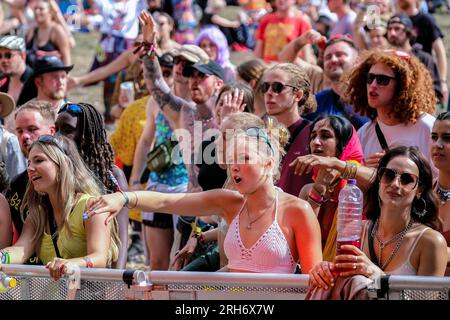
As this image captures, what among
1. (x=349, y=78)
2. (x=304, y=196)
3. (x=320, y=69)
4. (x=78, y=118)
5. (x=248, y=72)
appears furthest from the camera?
(x=320, y=69)

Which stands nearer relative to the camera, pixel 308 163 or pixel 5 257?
pixel 308 163

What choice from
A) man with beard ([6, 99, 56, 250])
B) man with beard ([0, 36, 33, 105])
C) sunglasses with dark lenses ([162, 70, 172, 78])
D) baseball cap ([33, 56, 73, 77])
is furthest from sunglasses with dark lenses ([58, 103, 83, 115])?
man with beard ([0, 36, 33, 105])

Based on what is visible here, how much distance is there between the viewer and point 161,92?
7305mm

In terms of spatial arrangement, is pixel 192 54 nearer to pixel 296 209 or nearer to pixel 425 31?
pixel 296 209

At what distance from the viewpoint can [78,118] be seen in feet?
19.7

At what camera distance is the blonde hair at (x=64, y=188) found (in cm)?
525

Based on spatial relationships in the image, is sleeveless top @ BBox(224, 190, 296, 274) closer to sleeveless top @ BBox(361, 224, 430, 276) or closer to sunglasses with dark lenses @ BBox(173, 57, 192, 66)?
sleeveless top @ BBox(361, 224, 430, 276)

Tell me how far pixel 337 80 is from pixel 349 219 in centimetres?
341

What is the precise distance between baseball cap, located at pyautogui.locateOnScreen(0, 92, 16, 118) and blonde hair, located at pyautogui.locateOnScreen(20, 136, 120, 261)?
2.23m

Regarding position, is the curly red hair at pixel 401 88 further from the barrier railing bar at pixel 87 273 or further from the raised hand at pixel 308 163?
the barrier railing bar at pixel 87 273

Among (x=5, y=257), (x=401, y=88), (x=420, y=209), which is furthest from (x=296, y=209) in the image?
(x=401, y=88)
